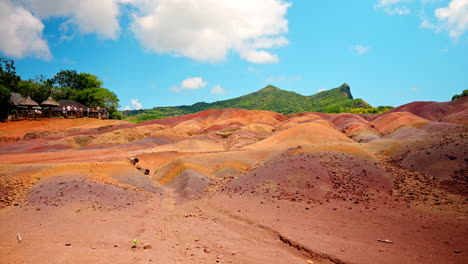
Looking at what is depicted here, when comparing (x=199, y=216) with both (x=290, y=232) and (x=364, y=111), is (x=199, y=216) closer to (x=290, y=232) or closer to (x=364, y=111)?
(x=290, y=232)

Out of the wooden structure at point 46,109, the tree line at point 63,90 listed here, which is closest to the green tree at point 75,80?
the tree line at point 63,90

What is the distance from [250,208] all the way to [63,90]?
71.3 meters

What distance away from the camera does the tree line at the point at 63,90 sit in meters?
47.7

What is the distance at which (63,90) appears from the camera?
6462cm

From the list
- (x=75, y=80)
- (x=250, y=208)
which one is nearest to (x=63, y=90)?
(x=75, y=80)

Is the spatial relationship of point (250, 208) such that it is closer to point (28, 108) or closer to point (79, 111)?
point (28, 108)

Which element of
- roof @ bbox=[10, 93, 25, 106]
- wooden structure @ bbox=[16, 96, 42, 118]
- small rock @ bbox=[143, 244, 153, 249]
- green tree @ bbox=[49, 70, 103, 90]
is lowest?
small rock @ bbox=[143, 244, 153, 249]

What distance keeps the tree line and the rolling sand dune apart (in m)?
45.4

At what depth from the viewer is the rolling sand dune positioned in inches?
251

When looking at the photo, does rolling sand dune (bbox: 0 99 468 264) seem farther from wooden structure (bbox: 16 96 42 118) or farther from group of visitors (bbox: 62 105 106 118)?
group of visitors (bbox: 62 105 106 118)

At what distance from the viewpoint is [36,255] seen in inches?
215

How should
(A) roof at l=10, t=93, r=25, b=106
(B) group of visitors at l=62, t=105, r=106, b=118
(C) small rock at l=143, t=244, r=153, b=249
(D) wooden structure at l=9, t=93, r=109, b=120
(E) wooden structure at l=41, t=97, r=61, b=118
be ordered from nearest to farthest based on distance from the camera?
(C) small rock at l=143, t=244, r=153, b=249
(D) wooden structure at l=9, t=93, r=109, b=120
(A) roof at l=10, t=93, r=25, b=106
(E) wooden structure at l=41, t=97, r=61, b=118
(B) group of visitors at l=62, t=105, r=106, b=118

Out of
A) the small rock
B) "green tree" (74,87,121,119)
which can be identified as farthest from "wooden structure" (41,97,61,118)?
the small rock

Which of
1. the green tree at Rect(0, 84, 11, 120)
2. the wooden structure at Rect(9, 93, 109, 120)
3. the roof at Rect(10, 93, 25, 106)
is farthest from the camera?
the roof at Rect(10, 93, 25, 106)
